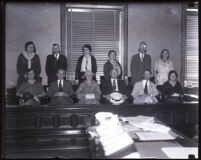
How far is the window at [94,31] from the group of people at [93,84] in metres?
1.02

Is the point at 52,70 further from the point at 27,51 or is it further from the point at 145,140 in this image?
the point at 145,140

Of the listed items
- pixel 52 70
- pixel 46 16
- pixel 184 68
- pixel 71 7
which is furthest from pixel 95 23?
pixel 184 68

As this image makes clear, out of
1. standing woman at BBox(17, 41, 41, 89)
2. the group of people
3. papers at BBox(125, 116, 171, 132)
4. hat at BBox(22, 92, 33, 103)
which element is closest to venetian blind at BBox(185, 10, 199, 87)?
the group of people

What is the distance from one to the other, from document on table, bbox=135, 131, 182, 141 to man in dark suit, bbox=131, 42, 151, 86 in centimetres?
495

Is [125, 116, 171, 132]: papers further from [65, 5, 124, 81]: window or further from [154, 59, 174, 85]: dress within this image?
[65, 5, 124, 81]: window

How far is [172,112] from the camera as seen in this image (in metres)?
5.27

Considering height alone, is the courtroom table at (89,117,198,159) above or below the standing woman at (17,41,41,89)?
below

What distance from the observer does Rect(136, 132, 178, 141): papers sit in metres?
2.46

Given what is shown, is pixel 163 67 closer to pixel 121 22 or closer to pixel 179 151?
pixel 121 22

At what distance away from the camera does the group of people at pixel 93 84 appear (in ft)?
18.9

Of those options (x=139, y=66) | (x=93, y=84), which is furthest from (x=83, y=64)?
(x=139, y=66)

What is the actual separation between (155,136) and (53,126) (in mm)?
2860

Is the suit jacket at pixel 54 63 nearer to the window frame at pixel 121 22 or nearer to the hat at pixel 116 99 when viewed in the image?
the window frame at pixel 121 22

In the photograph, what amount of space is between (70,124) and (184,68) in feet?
15.6
